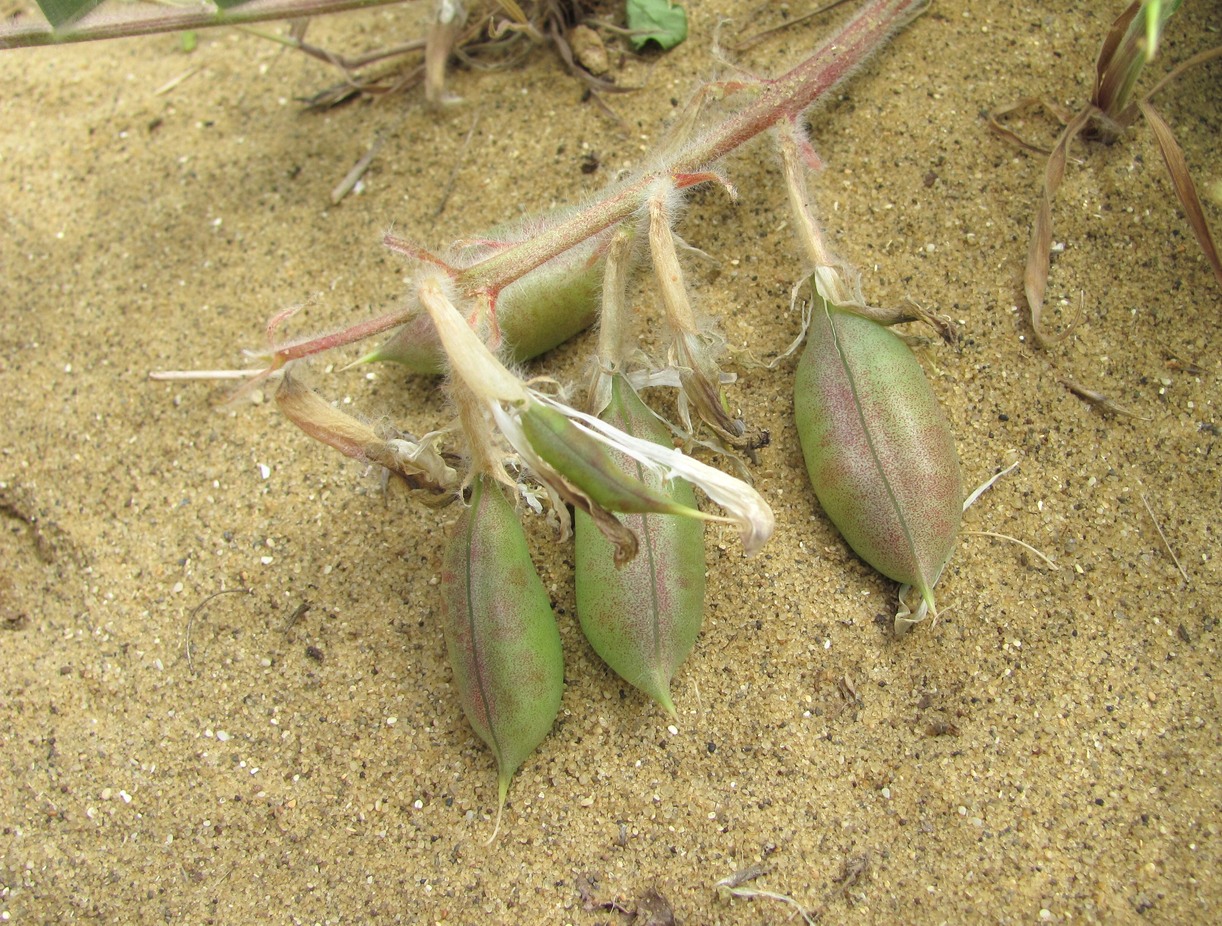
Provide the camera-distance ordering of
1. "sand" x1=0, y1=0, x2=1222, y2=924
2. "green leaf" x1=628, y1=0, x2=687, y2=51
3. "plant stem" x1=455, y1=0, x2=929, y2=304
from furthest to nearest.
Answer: "green leaf" x1=628, y1=0, x2=687, y2=51 → "plant stem" x1=455, y1=0, x2=929, y2=304 → "sand" x1=0, y1=0, x2=1222, y2=924

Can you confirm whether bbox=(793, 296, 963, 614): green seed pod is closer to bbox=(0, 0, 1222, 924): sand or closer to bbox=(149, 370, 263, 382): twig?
bbox=(0, 0, 1222, 924): sand

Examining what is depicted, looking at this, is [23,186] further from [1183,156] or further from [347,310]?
[1183,156]

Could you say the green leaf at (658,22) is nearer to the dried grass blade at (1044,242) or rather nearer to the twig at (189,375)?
the dried grass blade at (1044,242)

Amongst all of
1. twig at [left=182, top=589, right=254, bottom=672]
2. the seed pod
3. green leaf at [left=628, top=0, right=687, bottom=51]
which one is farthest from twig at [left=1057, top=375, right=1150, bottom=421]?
twig at [left=182, top=589, right=254, bottom=672]

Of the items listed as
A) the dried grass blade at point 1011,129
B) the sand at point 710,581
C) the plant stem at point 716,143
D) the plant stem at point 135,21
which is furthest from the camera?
the dried grass blade at point 1011,129

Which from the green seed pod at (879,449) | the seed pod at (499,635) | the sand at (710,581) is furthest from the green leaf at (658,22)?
the seed pod at (499,635)

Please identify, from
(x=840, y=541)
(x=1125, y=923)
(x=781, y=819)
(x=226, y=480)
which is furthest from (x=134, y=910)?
(x=1125, y=923)
